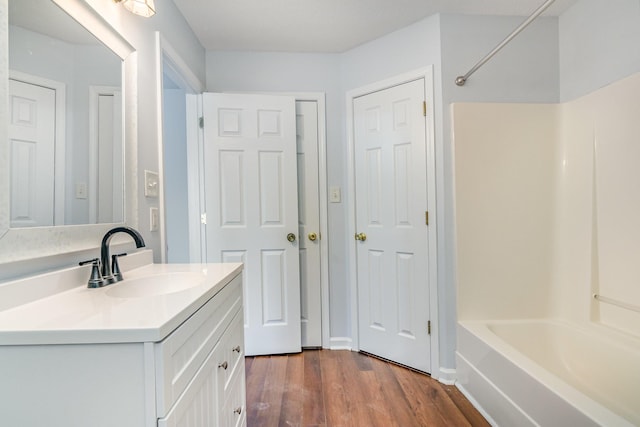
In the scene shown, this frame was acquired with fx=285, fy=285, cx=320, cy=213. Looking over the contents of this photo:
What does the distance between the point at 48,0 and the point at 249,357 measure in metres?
2.10

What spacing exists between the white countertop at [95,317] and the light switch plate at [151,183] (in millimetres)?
562

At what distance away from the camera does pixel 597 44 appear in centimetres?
160

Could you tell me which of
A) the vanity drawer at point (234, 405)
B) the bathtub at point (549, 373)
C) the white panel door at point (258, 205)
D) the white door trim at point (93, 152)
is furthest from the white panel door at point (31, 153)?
the bathtub at point (549, 373)

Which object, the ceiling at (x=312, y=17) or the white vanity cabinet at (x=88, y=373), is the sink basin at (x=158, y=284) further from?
the ceiling at (x=312, y=17)

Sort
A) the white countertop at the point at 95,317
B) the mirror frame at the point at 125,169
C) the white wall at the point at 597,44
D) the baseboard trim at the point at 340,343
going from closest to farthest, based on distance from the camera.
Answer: the white countertop at the point at 95,317
the mirror frame at the point at 125,169
the white wall at the point at 597,44
the baseboard trim at the point at 340,343

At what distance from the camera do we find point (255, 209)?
2.09 m

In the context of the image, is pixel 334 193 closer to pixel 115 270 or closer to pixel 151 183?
pixel 151 183

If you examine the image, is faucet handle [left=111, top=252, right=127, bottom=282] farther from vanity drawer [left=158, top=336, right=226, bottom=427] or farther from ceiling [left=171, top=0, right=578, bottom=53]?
ceiling [left=171, top=0, right=578, bottom=53]

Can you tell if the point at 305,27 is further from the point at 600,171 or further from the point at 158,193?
the point at 600,171

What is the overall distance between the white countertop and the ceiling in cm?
169

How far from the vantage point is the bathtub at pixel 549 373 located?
1.01 m

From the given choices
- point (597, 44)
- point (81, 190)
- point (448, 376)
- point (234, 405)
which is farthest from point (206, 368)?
point (597, 44)

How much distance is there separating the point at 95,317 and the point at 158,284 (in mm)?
475

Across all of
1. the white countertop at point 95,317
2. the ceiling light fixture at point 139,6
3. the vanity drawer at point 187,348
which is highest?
the ceiling light fixture at point 139,6
